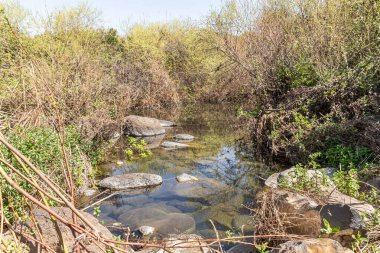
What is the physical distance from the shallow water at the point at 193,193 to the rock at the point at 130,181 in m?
0.23

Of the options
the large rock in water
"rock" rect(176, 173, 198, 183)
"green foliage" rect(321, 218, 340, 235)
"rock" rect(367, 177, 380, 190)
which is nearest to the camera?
the large rock in water

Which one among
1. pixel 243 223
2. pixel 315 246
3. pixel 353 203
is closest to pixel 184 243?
pixel 315 246

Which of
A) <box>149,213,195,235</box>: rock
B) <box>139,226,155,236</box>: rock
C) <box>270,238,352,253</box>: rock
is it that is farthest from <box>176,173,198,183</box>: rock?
<box>270,238,352,253</box>: rock

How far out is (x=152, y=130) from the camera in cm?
1603

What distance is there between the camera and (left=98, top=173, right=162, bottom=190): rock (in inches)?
349

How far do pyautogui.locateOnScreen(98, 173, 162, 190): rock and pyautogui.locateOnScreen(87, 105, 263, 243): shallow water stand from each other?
227 mm

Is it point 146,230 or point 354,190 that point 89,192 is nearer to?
point 146,230

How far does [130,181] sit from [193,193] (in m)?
1.80

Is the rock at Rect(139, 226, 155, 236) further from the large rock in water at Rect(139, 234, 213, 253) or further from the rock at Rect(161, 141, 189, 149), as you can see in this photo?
the rock at Rect(161, 141, 189, 149)

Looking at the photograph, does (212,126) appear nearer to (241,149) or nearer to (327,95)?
(241,149)

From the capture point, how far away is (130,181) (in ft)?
29.9

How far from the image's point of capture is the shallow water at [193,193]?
7.06m

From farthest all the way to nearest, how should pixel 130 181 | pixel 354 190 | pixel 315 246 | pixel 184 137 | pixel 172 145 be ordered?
pixel 184 137 < pixel 172 145 < pixel 130 181 < pixel 354 190 < pixel 315 246

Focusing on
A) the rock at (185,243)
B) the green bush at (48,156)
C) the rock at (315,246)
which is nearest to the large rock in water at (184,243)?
the rock at (185,243)
